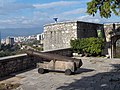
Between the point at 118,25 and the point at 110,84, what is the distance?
14.0 metres

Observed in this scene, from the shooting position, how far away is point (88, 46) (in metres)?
18.1

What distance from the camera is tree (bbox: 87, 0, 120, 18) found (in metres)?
8.05

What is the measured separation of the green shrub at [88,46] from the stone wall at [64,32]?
1003 mm

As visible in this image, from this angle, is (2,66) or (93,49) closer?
(2,66)

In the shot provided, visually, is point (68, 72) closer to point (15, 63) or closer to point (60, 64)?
point (60, 64)

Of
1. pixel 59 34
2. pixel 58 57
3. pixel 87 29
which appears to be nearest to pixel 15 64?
pixel 58 57

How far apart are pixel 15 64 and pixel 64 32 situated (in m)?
9.63

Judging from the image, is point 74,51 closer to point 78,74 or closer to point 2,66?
point 78,74

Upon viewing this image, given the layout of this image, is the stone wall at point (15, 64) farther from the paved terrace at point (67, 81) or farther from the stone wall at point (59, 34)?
the stone wall at point (59, 34)

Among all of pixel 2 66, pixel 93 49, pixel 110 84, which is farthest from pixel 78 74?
pixel 93 49

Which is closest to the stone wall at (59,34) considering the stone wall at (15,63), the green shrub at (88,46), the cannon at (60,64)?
the green shrub at (88,46)

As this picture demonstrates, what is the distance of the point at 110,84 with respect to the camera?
8555 mm

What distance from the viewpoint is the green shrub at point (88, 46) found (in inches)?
706

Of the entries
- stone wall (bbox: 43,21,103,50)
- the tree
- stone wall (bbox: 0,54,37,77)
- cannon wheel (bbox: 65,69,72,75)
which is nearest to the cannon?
cannon wheel (bbox: 65,69,72,75)
